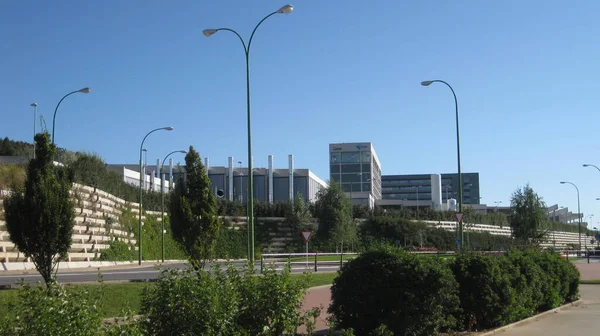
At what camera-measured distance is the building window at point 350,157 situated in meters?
106

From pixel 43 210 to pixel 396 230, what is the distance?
173 feet

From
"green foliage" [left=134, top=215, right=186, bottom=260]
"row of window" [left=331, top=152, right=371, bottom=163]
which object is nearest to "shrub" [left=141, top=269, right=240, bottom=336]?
"green foliage" [left=134, top=215, right=186, bottom=260]

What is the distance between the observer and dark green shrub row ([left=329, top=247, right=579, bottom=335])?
34.3 ft

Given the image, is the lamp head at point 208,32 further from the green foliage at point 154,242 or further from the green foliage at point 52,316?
the green foliage at point 154,242

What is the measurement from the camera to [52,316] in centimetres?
533

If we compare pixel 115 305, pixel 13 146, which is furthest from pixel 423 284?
pixel 13 146

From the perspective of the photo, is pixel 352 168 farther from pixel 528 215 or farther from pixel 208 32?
pixel 208 32

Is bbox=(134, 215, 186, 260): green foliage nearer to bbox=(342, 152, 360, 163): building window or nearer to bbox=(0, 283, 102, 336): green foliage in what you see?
bbox=(0, 283, 102, 336): green foliage

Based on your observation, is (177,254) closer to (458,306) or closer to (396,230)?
(396,230)

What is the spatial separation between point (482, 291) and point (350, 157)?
93.9 m

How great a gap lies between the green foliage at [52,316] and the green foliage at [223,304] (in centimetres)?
111

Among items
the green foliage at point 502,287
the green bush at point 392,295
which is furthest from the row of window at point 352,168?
the green bush at point 392,295

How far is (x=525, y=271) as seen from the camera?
15.4 m

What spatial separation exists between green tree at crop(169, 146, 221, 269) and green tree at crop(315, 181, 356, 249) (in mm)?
36577
